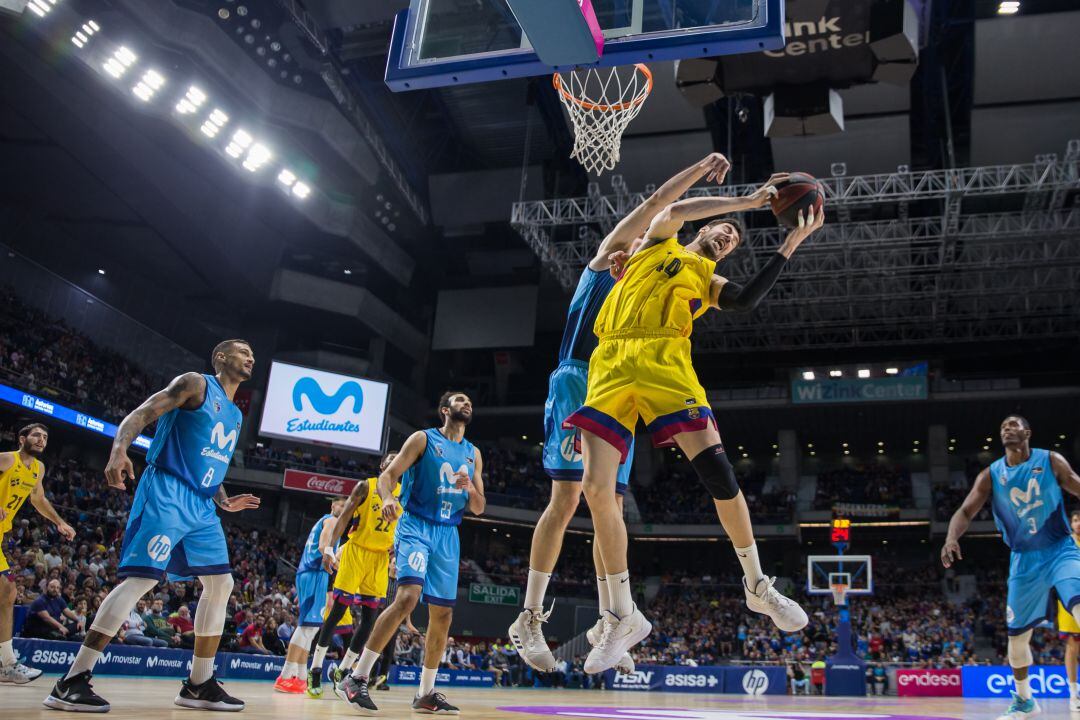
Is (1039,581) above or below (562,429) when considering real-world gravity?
below

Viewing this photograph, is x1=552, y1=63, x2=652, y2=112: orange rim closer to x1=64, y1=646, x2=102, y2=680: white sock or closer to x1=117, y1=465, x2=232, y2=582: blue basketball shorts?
x1=117, y1=465, x2=232, y2=582: blue basketball shorts

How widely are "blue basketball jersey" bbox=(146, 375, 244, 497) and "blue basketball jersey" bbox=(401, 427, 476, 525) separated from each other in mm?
1645

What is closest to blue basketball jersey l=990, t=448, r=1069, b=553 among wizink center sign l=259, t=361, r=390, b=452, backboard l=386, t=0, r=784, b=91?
backboard l=386, t=0, r=784, b=91

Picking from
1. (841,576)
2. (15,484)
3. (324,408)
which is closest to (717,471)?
(15,484)

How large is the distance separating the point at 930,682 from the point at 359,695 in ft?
62.1

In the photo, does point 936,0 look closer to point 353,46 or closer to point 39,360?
point 353,46

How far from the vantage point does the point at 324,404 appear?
25422 millimetres

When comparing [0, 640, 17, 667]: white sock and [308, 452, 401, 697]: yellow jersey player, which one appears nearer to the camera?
[0, 640, 17, 667]: white sock

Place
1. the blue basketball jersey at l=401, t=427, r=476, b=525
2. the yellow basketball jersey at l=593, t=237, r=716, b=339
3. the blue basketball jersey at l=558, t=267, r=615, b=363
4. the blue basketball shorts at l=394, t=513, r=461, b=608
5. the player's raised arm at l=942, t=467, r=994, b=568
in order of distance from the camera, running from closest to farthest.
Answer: the yellow basketball jersey at l=593, t=237, r=716, b=339, the blue basketball jersey at l=558, t=267, r=615, b=363, the blue basketball shorts at l=394, t=513, r=461, b=608, the blue basketball jersey at l=401, t=427, r=476, b=525, the player's raised arm at l=942, t=467, r=994, b=568

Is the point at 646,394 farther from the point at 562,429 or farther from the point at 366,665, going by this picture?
the point at 366,665

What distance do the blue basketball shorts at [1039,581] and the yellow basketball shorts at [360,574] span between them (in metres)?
5.54

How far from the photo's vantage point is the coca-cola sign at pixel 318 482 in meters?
26.5

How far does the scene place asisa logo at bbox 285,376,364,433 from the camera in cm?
2495

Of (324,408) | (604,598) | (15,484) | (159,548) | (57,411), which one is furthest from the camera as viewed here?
(324,408)
